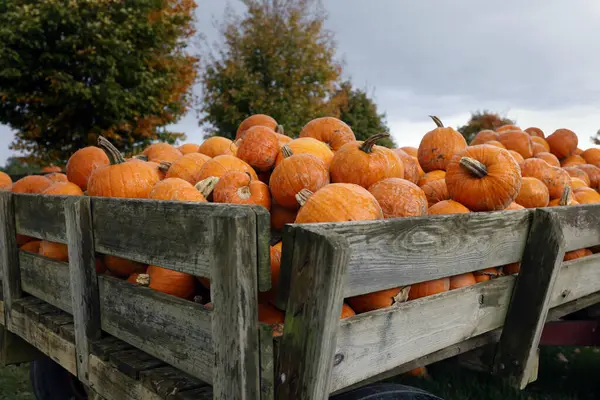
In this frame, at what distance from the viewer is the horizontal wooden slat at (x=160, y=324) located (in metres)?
1.59

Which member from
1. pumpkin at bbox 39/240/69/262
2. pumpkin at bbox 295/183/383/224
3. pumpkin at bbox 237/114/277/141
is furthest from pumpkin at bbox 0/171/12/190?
pumpkin at bbox 295/183/383/224

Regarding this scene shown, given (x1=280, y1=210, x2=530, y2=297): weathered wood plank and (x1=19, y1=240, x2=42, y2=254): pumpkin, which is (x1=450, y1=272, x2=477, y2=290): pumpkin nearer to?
(x1=280, y1=210, x2=530, y2=297): weathered wood plank

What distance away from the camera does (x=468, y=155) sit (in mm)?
2506

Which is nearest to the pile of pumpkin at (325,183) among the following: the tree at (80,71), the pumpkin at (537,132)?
the pumpkin at (537,132)

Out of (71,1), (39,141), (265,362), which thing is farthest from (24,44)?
(265,362)

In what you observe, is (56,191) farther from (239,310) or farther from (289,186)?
(239,310)

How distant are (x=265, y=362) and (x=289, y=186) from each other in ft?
3.13

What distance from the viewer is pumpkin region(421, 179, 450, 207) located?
2.65 meters

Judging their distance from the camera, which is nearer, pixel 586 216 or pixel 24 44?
pixel 586 216

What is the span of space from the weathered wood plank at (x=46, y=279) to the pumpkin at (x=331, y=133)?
1.68 m

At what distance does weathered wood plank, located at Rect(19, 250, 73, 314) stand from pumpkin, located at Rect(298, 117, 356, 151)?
1.68m

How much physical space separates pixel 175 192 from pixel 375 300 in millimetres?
1029

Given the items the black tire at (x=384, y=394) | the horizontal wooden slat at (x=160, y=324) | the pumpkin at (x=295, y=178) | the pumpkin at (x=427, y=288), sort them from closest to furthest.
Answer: the horizontal wooden slat at (x=160, y=324) → the black tire at (x=384, y=394) → the pumpkin at (x=427, y=288) → the pumpkin at (x=295, y=178)

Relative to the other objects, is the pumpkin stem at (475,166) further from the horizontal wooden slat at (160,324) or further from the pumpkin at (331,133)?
the horizontal wooden slat at (160,324)
